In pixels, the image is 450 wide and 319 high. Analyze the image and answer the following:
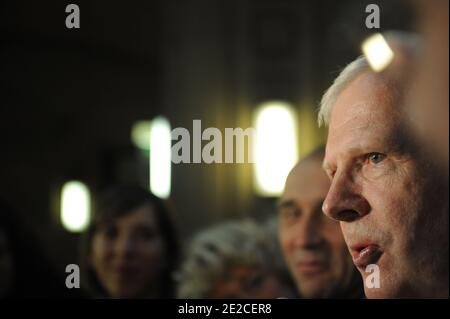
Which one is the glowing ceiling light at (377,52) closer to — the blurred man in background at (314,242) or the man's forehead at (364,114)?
the man's forehead at (364,114)

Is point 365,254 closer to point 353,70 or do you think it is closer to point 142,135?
point 353,70

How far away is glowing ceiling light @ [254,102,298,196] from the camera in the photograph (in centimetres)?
163

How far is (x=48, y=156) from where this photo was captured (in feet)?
10.8

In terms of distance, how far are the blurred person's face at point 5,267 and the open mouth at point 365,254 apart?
87 cm

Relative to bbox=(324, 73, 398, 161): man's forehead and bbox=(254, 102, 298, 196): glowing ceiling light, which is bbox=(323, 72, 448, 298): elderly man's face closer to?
bbox=(324, 73, 398, 161): man's forehead

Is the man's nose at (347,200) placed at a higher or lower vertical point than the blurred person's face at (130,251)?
higher

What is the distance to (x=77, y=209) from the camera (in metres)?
1.94

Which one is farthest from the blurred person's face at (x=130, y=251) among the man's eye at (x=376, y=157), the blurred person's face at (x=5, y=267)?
the man's eye at (x=376, y=157)

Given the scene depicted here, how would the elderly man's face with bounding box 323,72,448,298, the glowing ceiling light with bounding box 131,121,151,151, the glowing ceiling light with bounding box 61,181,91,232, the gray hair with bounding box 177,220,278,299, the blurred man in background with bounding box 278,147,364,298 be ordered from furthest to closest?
the glowing ceiling light with bounding box 131,121,151,151 → the glowing ceiling light with bounding box 61,181,91,232 → the gray hair with bounding box 177,220,278,299 → the blurred man in background with bounding box 278,147,364,298 → the elderly man's face with bounding box 323,72,448,298

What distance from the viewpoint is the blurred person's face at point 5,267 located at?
1838 mm

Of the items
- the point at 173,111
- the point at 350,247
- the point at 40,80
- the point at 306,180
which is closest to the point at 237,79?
the point at 173,111

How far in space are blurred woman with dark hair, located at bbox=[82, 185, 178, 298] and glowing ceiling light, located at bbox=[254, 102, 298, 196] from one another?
27 cm

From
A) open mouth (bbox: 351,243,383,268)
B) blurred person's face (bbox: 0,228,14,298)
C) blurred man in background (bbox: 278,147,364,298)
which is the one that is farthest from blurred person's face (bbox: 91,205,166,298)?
open mouth (bbox: 351,243,383,268)
